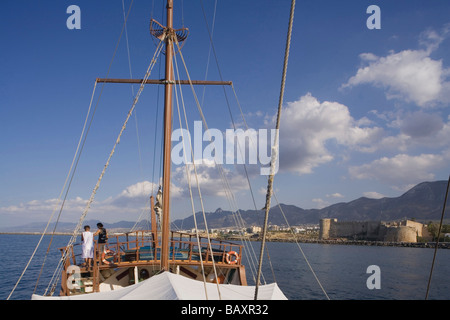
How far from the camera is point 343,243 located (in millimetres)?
116625

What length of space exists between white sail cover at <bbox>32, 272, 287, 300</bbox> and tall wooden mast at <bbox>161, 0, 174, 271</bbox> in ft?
10.7

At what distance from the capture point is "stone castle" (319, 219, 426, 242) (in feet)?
361

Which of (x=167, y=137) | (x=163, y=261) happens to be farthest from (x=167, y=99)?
(x=163, y=261)

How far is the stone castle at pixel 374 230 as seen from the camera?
110 meters

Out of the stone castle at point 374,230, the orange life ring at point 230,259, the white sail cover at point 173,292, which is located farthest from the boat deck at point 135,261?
the stone castle at point 374,230

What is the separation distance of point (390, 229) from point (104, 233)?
407ft

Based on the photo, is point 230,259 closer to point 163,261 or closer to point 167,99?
point 163,261

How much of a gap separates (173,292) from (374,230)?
134982 mm

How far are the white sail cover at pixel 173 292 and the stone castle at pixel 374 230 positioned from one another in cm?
12193

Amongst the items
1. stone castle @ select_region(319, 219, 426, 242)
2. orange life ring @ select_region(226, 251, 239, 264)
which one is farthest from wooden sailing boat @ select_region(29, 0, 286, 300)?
stone castle @ select_region(319, 219, 426, 242)

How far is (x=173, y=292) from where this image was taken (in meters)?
6.62
